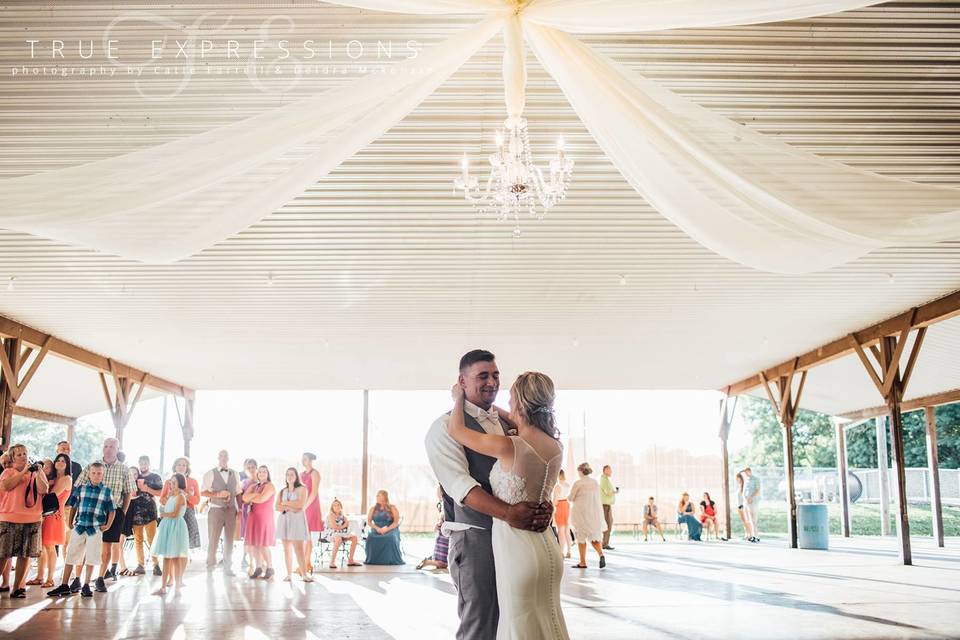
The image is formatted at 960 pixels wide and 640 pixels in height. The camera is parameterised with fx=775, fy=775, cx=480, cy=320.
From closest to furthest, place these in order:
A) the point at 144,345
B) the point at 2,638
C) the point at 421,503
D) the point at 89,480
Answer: the point at 2,638
the point at 89,480
the point at 144,345
the point at 421,503

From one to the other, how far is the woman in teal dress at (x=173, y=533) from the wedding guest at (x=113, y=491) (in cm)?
37

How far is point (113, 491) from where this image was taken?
7332 mm

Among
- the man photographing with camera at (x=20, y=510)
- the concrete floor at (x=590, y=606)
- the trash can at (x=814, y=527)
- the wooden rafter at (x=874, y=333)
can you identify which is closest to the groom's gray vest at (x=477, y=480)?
the concrete floor at (x=590, y=606)

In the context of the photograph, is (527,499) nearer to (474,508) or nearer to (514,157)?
(474,508)

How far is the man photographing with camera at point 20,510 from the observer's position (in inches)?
281

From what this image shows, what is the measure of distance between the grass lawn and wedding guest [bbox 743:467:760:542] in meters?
7.09

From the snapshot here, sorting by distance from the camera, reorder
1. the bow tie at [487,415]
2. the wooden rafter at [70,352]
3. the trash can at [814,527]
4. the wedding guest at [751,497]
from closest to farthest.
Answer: the bow tie at [487,415], the wooden rafter at [70,352], the trash can at [814,527], the wedding guest at [751,497]

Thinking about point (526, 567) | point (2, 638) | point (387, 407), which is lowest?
point (2, 638)

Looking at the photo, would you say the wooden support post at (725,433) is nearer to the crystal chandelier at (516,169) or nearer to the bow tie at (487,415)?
the crystal chandelier at (516,169)

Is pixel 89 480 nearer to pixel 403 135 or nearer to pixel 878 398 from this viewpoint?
pixel 403 135

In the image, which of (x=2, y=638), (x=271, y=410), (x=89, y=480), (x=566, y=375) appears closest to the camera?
(x=2, y=638)

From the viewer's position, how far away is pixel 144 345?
12625 mm

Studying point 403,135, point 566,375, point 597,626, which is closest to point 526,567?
point 597,626

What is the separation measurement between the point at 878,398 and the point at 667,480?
5.03 metres
